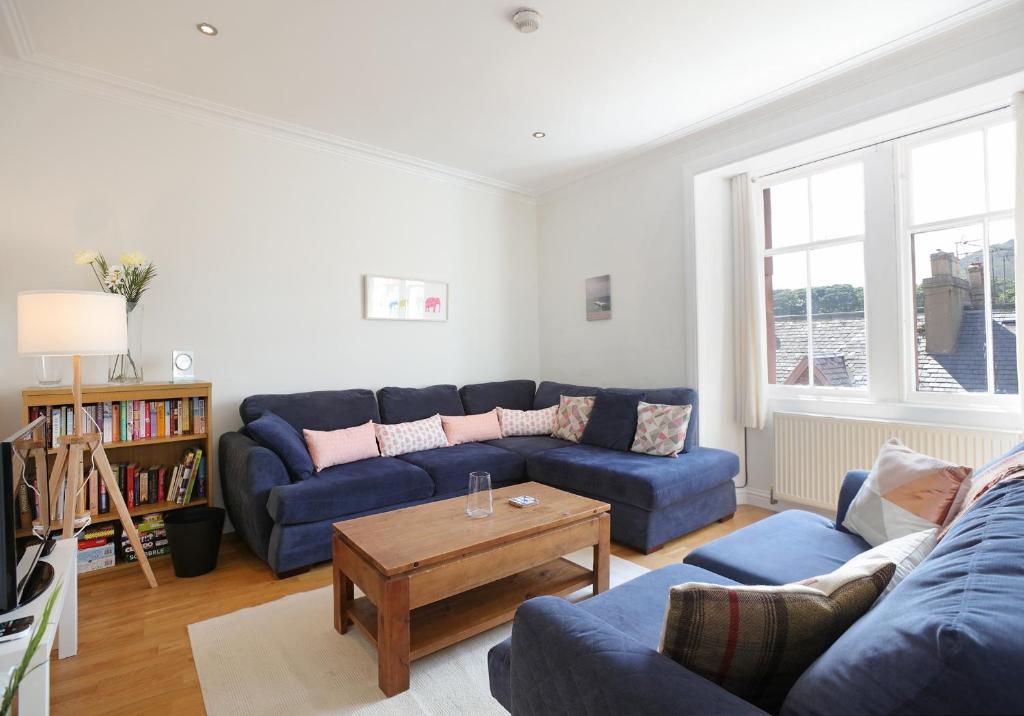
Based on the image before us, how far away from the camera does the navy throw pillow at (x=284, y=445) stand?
2.94 m

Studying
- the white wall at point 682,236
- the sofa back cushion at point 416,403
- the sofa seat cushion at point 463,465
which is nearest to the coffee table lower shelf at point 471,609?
the sofa seat cushion at point 463,465

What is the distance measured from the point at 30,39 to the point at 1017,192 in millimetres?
→ 5152

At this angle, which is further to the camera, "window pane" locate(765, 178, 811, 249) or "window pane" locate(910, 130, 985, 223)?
"window pane" locate(765, 178, 811, 249)

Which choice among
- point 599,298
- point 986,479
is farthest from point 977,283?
point 599,298

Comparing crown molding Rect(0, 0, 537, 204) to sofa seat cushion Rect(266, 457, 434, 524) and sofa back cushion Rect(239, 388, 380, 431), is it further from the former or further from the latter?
sofa seat cushion Rect(266, 457, 434, 524)

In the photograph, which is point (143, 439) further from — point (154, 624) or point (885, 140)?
point (885, 140)

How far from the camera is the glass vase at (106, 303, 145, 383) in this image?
302 cm

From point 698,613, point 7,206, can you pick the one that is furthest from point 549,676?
point 7,206

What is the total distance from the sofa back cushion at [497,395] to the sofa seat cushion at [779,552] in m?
2.60

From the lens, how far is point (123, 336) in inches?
98.7

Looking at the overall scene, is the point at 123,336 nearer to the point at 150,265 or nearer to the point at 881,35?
the point at 150,265

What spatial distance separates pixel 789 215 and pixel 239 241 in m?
4.01

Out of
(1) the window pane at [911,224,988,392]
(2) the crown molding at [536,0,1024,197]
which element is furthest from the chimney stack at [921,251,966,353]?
(2) the crown molding at [536,0,1024,197]

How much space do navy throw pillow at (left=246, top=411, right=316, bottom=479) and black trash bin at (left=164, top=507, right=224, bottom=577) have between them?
470 millimetres
